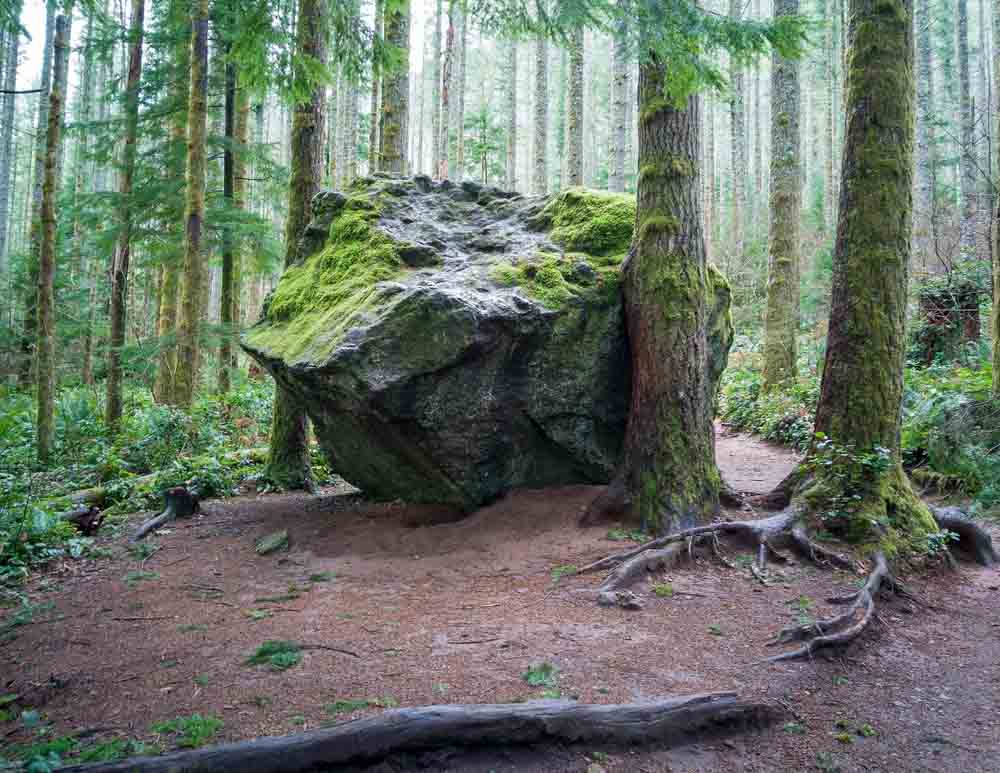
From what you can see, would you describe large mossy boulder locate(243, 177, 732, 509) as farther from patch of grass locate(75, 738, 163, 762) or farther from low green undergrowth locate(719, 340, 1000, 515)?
patch of grass locate(75, 738, 163, 762)

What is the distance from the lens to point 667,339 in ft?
19.6

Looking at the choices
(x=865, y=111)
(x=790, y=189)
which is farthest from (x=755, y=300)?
(x=865, y=111)

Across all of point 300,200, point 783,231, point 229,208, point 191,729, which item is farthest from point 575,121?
point 191,729

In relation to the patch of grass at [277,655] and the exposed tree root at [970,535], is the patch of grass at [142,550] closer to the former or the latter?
the patch of grass at [277,655]

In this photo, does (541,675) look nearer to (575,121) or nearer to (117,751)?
(117,751)

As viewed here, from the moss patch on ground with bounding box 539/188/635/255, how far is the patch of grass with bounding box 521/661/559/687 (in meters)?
4.59

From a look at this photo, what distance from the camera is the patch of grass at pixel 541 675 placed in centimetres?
342

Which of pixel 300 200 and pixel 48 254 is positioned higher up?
pixel 300 200

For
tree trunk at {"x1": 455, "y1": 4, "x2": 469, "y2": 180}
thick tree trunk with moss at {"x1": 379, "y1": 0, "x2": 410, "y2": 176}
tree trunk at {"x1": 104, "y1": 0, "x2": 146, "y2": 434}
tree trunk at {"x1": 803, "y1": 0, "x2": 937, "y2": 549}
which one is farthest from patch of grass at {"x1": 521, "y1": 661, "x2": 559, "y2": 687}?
tree trunk at {"x1": 455, "y1": 4, "x2": 469, "y2": 180}

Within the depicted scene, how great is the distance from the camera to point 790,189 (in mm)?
12734

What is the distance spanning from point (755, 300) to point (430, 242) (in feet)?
65.7

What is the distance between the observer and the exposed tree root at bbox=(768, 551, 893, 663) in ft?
12.6

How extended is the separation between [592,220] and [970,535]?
4.72 metres

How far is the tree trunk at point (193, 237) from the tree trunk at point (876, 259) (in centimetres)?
915
